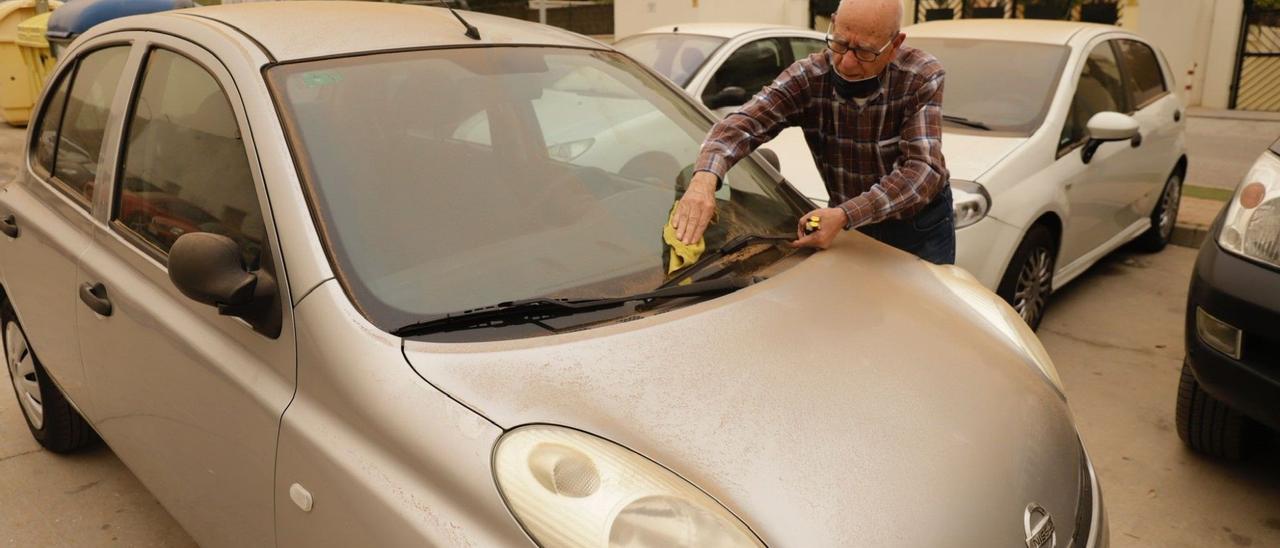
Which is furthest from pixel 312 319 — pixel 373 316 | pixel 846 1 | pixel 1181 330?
pixel 1181 330

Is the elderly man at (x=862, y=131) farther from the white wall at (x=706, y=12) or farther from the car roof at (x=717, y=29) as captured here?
the white wall at (x=706, y=12)

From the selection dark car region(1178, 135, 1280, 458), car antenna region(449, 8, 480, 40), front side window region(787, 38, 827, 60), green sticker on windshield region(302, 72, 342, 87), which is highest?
car antenna region(449, 8, 480, 40)

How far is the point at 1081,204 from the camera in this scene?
521 centimetres

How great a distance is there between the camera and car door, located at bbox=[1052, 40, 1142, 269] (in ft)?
16.8

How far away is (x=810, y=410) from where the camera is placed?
1.94m

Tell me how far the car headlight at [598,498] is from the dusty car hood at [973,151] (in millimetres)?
3226

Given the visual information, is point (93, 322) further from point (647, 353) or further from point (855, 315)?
point (855, 315)

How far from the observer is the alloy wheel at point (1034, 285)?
484cm

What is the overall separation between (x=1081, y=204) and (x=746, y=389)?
3.86m

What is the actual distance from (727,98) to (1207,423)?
3502 mm

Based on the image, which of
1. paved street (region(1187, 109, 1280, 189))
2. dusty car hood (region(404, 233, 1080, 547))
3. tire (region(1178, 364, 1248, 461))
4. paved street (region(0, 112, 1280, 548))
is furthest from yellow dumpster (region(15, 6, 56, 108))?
paved street (region(1187, 109, 1280, 189))

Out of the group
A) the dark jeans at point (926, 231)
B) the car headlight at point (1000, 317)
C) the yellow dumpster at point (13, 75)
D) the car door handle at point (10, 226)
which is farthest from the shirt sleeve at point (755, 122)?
the yellow dumpster at point (13, 75)

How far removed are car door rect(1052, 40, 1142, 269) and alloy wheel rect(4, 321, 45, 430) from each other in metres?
4.37

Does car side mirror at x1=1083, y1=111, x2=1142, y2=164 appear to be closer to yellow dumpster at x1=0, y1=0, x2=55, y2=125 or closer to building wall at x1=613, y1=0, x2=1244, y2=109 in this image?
building wall at x1=613, y1=0, x2=1244, y2=109
